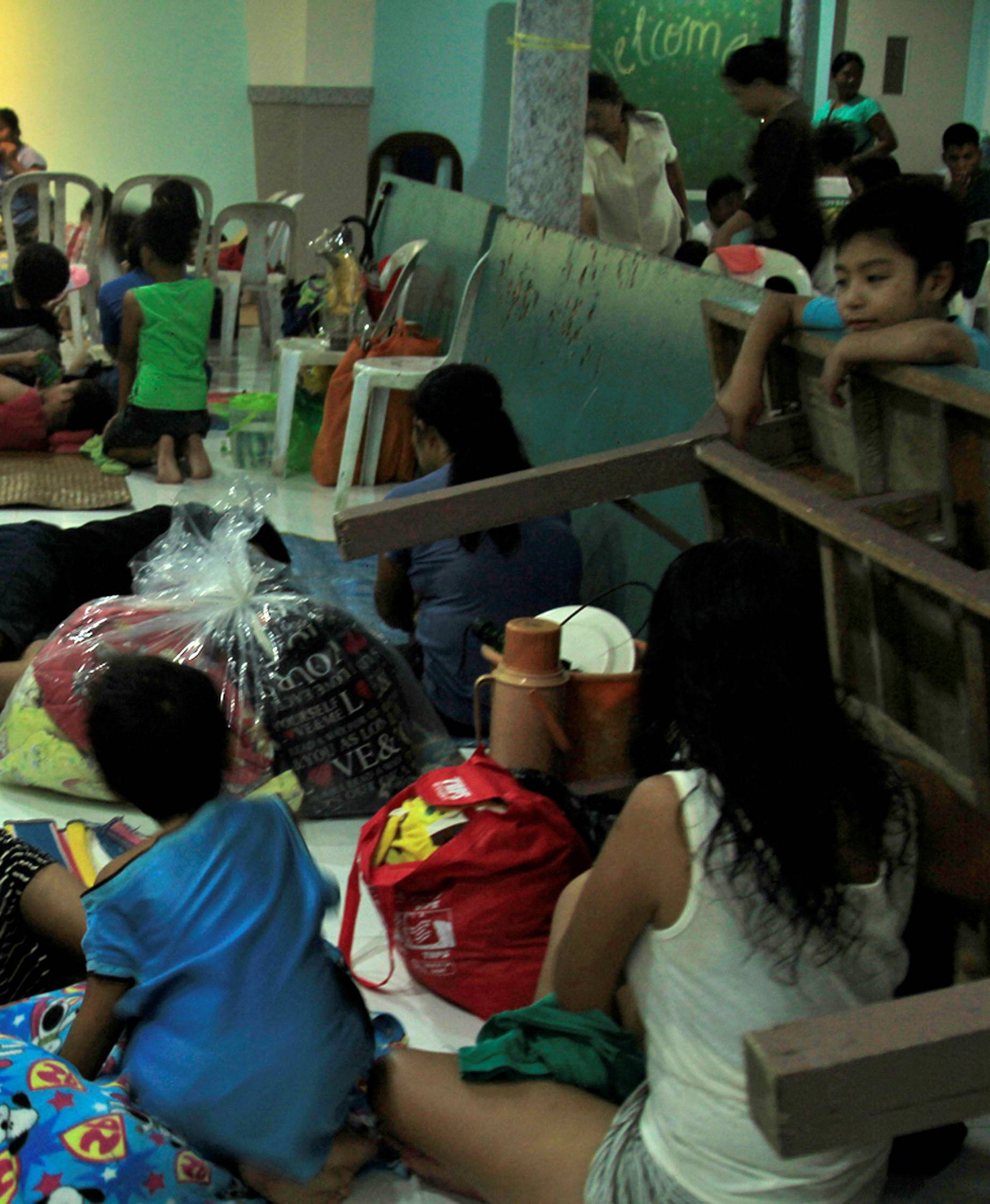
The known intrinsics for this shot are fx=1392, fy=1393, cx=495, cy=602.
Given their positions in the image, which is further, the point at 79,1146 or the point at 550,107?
the point at 550,107

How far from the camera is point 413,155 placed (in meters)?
10.5

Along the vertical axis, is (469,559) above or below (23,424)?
above

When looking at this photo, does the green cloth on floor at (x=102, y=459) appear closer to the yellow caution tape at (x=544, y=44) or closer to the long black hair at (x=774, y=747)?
the yellow caution tape at (x=544, y=44)

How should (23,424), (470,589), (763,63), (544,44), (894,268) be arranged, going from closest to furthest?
(894,268) → (470,589) → (763,63) → (544,44) → (23,424)

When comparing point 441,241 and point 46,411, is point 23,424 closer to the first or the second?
point 46,411

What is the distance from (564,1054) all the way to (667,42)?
9.67 meters

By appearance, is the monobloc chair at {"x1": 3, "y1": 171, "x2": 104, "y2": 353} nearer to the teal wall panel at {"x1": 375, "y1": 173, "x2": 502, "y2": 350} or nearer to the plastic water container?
the teal wall panel at {"x1": 375, "y1": 173, "x2": 502, "y2": 350}

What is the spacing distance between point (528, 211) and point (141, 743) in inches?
143

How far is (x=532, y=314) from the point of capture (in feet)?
15.3

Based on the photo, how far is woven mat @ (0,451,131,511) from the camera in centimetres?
507

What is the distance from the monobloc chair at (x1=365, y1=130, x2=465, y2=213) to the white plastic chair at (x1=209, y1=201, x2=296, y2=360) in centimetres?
255

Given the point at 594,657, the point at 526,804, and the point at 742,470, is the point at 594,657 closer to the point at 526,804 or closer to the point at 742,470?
the point at 526,804

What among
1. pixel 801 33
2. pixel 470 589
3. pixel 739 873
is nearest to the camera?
pixel 739 873

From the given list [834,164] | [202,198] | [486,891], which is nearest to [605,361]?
[486,891]
